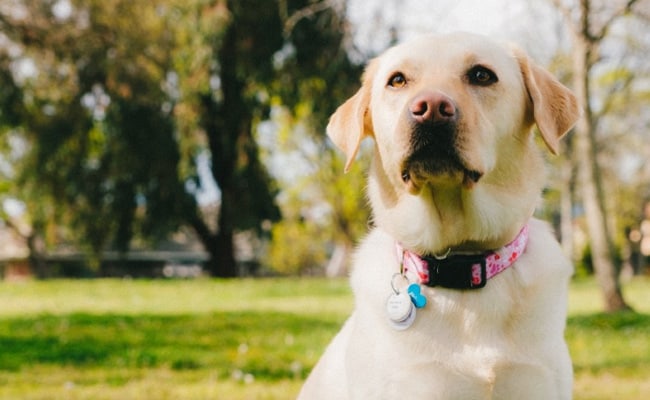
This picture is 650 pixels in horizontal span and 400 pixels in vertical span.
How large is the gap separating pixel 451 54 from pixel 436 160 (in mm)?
523

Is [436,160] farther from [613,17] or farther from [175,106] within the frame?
[175,106]

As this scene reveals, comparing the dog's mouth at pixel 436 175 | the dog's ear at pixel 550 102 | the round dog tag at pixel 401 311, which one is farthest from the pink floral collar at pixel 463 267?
the dog's ear at pixel 550 102

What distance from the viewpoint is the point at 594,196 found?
10102mm

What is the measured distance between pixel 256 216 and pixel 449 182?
64.6 ft

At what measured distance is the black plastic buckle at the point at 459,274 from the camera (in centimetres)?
290

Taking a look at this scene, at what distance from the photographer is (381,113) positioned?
3230 mm

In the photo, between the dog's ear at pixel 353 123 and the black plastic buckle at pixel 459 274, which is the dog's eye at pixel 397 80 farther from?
the black plastic buckle at pixel 459 274

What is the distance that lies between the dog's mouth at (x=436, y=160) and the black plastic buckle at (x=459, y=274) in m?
0.30

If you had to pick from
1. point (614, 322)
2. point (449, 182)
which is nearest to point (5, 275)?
point (614, 322)

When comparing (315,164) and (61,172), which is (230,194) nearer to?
(61,172)

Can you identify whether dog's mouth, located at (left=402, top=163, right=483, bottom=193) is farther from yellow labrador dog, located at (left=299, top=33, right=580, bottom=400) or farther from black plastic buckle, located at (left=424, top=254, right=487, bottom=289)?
black plastic buckle, located at (left=424, top=254, right=487, bottom=289)

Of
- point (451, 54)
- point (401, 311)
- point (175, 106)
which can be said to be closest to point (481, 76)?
point (451, 54)

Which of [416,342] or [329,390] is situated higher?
[416,342]

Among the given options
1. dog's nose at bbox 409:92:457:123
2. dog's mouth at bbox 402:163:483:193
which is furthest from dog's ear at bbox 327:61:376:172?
dog's nose at bbox 409:92:457:123
